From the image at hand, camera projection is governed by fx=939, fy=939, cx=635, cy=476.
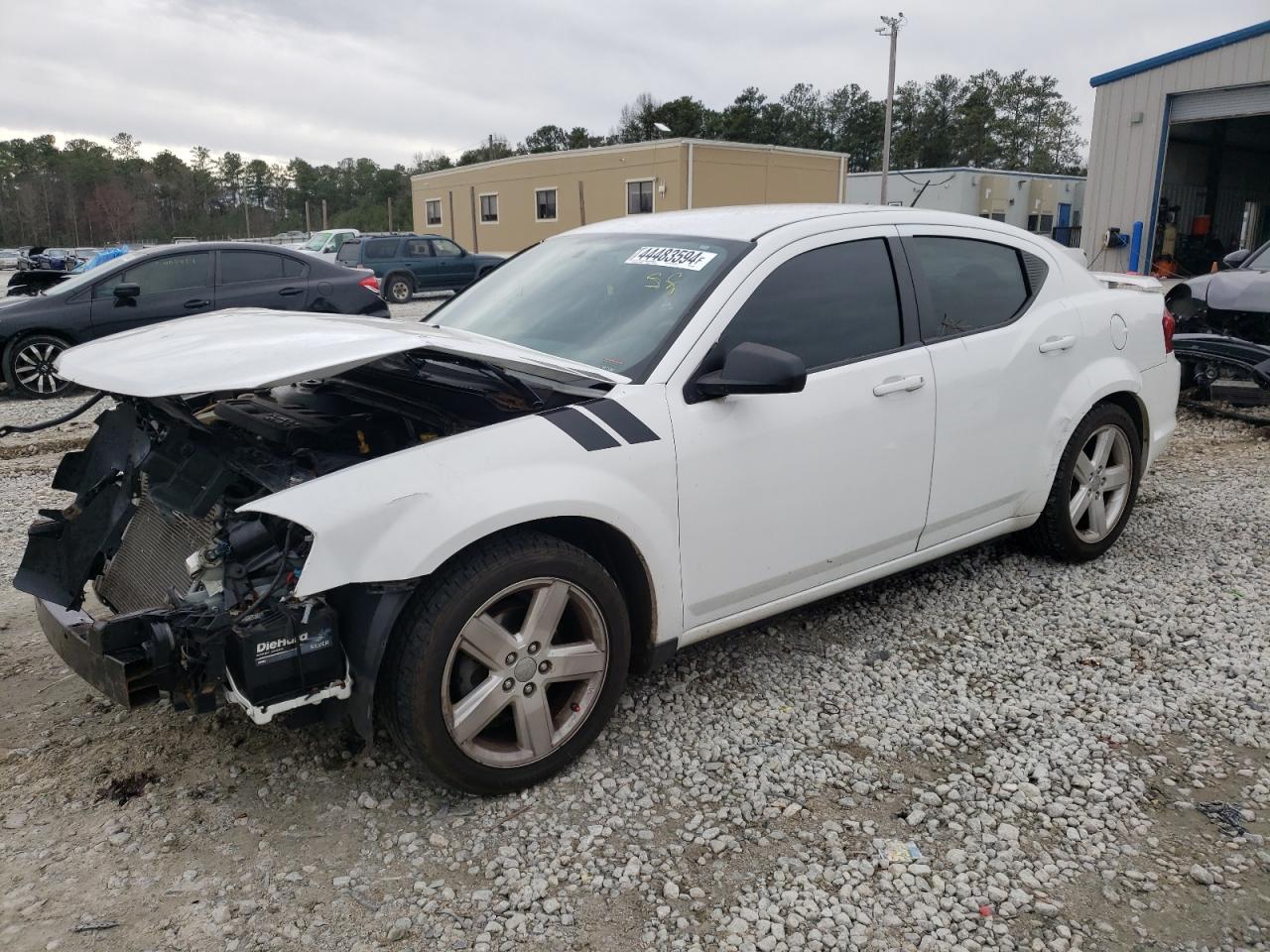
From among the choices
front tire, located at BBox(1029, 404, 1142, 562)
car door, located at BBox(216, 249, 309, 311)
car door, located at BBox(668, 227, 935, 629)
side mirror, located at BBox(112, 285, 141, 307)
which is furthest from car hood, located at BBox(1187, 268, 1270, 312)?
side mirror, located at BBox(112, 285, 141, 307)

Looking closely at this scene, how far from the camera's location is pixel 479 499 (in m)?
2.53

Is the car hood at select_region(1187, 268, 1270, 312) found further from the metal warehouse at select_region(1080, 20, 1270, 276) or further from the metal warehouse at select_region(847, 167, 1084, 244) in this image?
the metal warehouse at select_region(847, 167, 1084, 244)

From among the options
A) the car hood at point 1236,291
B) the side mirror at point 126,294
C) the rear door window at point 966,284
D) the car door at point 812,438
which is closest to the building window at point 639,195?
the side mirror at point 126,294

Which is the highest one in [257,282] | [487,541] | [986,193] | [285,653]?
[986,193]

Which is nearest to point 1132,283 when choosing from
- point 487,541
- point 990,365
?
point 990,365

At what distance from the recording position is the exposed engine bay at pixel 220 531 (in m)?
2.40

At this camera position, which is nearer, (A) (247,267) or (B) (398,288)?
(A) (247,267)

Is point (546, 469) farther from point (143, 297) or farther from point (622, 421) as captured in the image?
point (143, 297)

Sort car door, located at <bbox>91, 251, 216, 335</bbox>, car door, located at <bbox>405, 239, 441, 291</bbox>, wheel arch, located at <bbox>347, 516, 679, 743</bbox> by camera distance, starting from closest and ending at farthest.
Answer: wheel arch, located at <bbox>347, 516, 679, 743</bbox> → car door, located at <bbox>91, 251, 216, 335</bbox> → car door, located at <bbox>405, 239, 441, 291</bbox>

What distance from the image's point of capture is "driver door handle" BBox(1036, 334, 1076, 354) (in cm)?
404

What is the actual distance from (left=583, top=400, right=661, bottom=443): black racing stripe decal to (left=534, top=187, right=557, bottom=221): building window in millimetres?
36145

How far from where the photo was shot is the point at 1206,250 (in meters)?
22.0

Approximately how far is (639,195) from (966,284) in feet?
104

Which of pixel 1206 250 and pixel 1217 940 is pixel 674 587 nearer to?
pixel 1217 940
